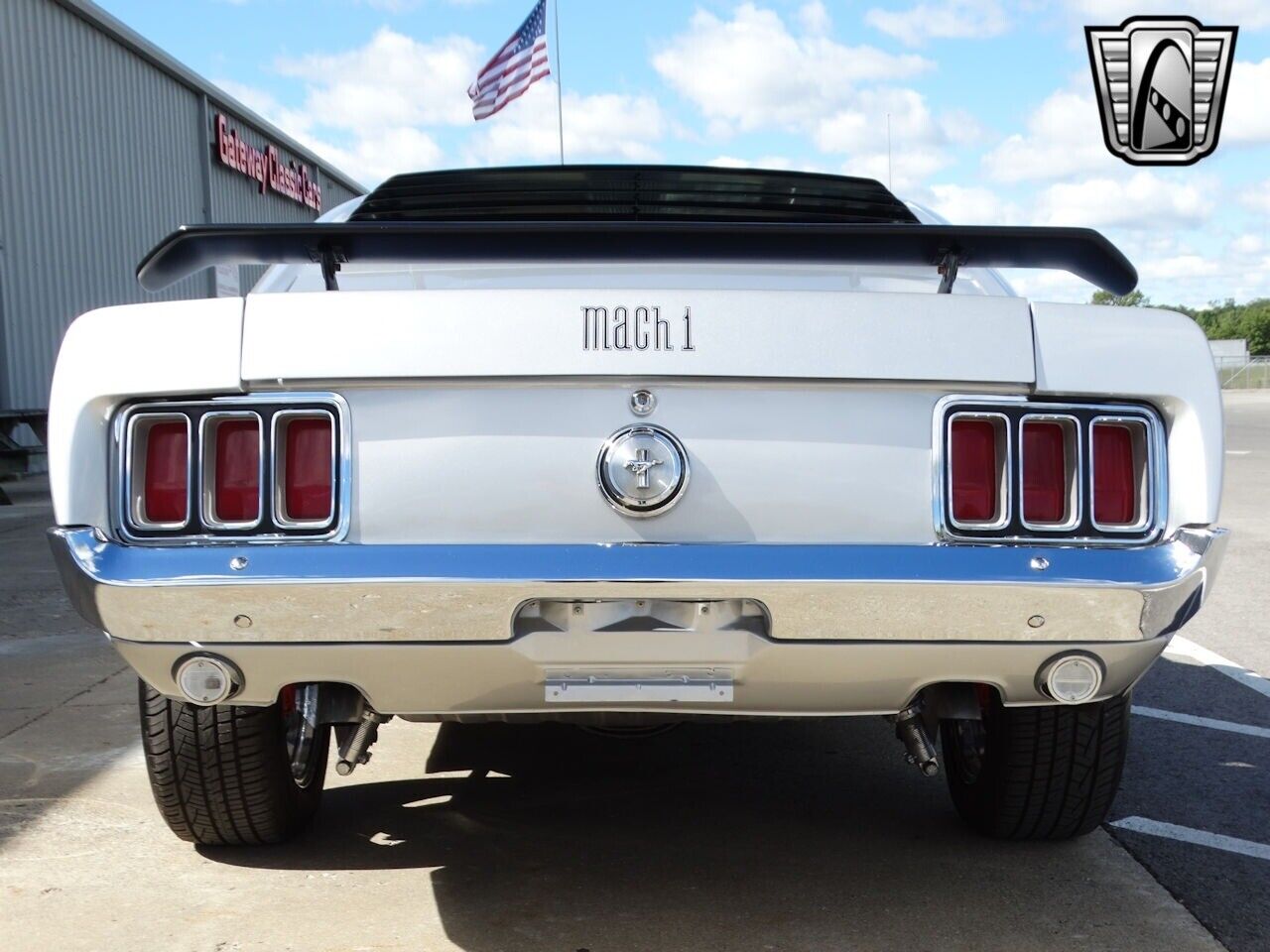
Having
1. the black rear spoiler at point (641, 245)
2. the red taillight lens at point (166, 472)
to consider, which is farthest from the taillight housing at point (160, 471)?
the black rear spoiler at point (641, 245)

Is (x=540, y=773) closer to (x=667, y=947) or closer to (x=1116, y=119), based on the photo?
(x=667, y=947)

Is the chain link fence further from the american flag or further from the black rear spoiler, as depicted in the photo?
the black rear spoiler

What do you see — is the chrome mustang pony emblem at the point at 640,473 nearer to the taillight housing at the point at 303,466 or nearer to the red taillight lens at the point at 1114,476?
the taillight housing at the point at 303,466

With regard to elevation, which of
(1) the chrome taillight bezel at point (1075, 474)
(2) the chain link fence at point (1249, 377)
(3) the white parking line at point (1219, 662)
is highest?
(1) the chrome taillight bezel at point (1075, 474)

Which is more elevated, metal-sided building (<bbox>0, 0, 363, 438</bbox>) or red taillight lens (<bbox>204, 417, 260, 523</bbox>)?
metal-sided building (<bbox>0, 0, 363, 438</bbox>)

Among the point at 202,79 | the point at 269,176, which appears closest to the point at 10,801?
the point at 202,79

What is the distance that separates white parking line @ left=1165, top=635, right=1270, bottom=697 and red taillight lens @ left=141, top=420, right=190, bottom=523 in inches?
152

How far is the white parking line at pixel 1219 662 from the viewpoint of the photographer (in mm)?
4973

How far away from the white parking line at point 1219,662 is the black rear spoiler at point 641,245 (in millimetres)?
2834

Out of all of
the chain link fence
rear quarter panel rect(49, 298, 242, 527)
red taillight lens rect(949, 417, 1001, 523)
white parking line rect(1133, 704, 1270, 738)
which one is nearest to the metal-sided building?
white parking line rect(1133, 704, 1270, 738)

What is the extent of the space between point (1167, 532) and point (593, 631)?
3.35ft

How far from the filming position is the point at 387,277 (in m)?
3.09

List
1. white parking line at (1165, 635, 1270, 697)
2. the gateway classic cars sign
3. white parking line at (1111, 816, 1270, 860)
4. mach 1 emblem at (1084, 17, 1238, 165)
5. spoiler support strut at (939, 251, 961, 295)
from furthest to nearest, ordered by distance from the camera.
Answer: the gateway classic cars sign
mach 1 emblem at (1084, 17, 1238, 165)
white parking line at (1165, 635, 1270, 697)
white parking line at (1111, 816, 1270, 860)
spoiler support strut at (939, 251, 961, 295)

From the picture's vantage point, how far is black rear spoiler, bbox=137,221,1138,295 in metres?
2.39
